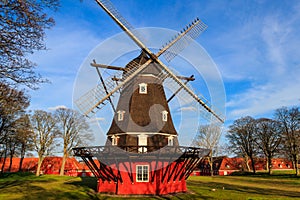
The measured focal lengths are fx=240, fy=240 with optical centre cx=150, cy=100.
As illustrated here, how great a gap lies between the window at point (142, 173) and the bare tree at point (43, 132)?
23617mm

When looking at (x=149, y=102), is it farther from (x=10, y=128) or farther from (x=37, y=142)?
(x=37, y=142)

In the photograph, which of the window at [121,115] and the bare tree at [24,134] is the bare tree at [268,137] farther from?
the bare tree at [24,134]

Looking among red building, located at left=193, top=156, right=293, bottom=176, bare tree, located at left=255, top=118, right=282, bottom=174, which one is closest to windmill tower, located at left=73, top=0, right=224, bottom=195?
bare tree, located at left=255, top=118, right=282, bottom=174

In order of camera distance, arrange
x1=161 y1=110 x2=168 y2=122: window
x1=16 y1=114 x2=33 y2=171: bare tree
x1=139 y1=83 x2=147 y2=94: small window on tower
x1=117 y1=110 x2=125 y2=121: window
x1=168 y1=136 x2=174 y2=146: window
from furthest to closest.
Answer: x1=16 y1=114 x2=33 y2=171: bare tree
x1=139 y1=83 x2=147 y2=94: small window on tower
x1=161 y1=110 x2=168 y2=122: window
x1=117 y1=110 x2=125 y2=121: window
x1=168 y1=136 x2=174 y2=146: window

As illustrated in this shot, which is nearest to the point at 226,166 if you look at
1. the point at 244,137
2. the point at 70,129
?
the point at 244,137

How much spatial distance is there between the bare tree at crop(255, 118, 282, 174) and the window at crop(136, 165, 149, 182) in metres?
30.2

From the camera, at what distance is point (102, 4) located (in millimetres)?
17203

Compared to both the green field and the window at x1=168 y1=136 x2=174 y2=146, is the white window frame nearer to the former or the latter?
the window at x1=168 y1=136 x2=174 y2=146

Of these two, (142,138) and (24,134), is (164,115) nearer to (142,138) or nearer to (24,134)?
(142,138)

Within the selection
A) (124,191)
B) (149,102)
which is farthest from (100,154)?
(149,102)

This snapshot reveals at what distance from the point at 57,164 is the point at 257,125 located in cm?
3937

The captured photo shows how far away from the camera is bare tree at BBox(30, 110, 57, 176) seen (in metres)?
35.7

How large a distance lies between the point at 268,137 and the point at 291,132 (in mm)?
4558

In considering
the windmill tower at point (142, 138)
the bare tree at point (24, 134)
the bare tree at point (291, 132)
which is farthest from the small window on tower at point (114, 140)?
the bare tree at point (291, 132)
